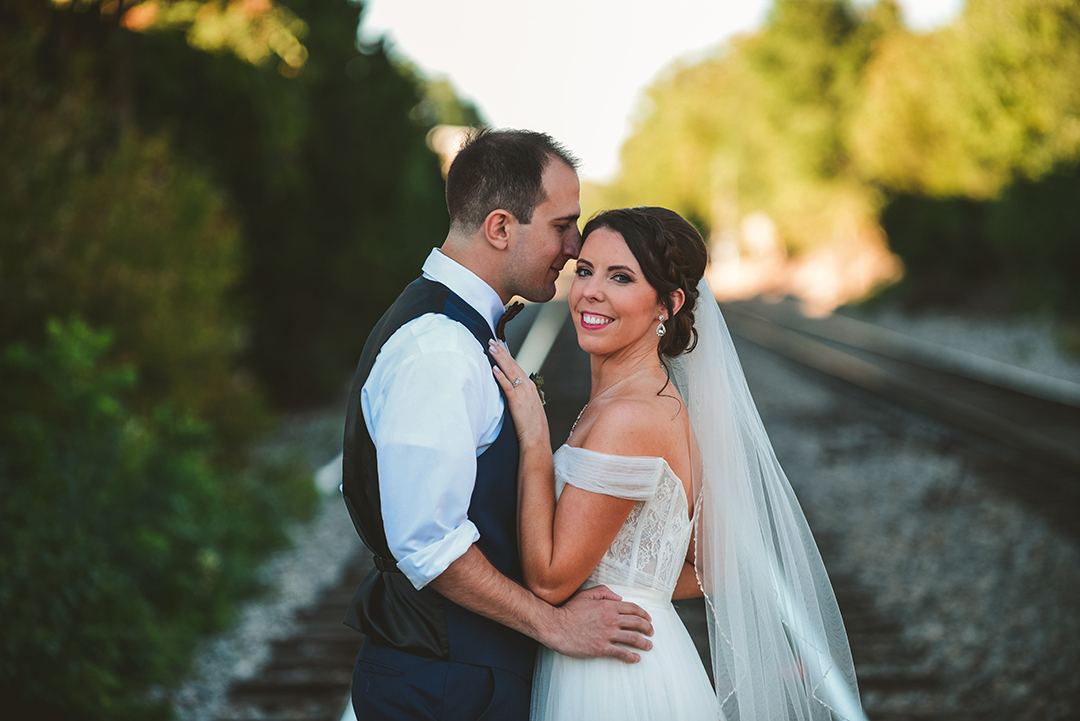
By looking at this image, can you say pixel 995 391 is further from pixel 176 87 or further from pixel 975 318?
pixel 975 318

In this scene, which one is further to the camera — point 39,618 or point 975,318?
point 975,318

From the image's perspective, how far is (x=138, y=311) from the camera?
27.3 feet

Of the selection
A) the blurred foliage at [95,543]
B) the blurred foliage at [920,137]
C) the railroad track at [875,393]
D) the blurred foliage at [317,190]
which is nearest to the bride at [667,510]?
the railroad track at [875,393]

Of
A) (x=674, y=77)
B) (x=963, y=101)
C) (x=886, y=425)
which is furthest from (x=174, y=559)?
(x=674, y=77)

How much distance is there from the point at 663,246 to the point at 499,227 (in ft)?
1.53

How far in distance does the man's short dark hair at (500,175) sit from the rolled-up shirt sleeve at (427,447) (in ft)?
1.34

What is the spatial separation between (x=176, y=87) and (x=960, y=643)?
10200 mm

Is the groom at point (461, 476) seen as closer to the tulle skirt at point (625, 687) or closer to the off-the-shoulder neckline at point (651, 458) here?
the tulle skirt at point (625, 687)

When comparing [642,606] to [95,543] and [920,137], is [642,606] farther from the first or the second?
[920,137]

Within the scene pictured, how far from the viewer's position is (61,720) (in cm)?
458

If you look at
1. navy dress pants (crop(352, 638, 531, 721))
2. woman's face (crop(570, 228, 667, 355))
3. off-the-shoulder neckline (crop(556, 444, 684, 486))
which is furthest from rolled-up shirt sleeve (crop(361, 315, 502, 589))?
woman's face (crop(570, 228, 667, 355))

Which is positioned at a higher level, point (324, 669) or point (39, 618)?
point (39, 618)

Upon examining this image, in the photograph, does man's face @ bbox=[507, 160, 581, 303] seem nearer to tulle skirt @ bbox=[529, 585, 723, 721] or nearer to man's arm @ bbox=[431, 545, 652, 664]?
man's arm @ bbox=[431, 545, 652, 664]

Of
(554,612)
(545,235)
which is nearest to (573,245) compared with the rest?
(545,235)
